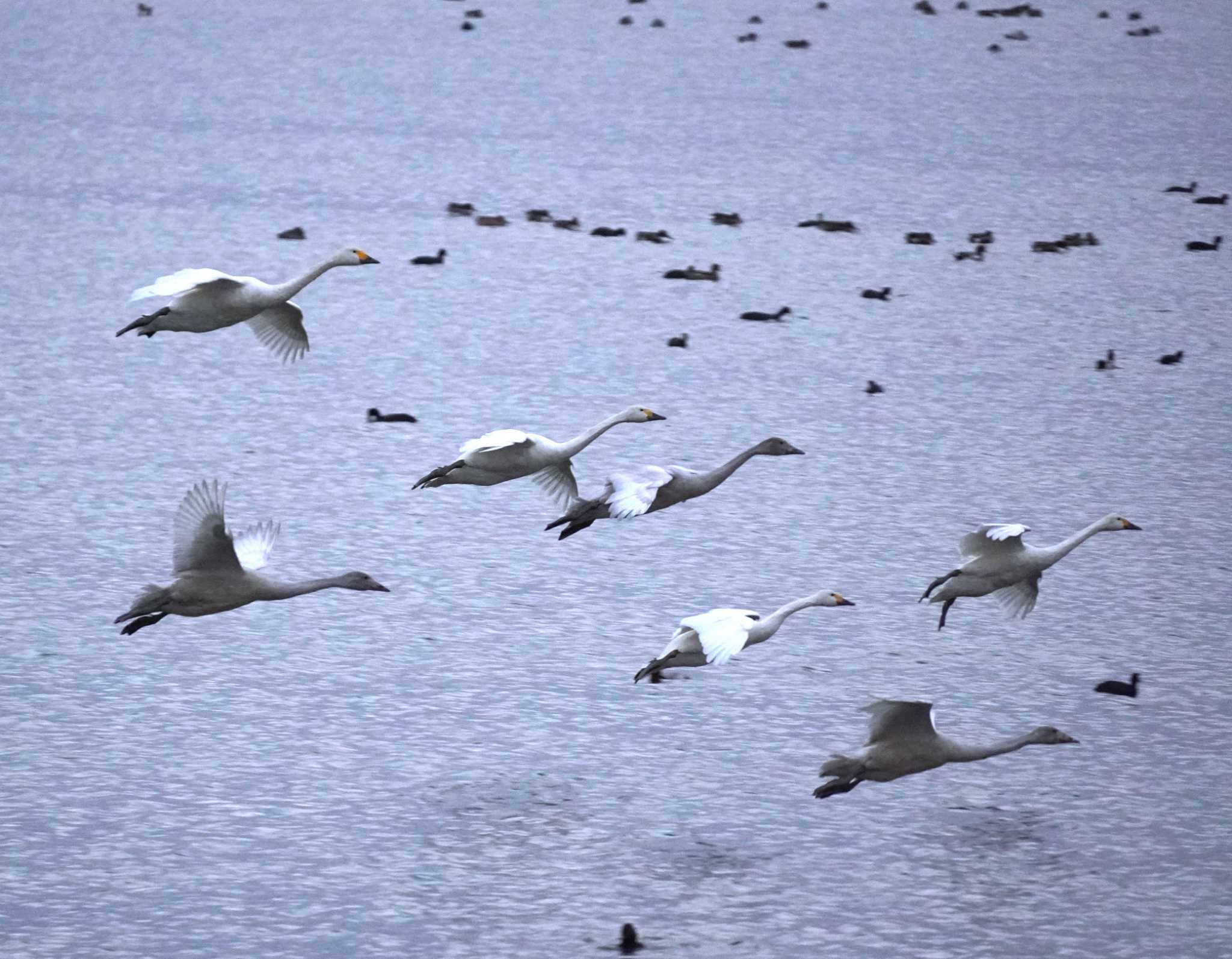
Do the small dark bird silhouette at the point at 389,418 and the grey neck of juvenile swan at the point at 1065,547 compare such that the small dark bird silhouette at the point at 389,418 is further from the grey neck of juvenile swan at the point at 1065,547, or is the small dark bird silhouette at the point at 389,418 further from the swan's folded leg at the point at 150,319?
the grey neck of juvenile swan at the point at 1065,547

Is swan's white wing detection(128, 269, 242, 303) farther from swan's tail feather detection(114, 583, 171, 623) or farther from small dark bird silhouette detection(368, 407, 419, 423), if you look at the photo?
small dark bird silhouette detection(368, 407, 419, 423)

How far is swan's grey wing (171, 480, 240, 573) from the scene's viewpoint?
8352 mm

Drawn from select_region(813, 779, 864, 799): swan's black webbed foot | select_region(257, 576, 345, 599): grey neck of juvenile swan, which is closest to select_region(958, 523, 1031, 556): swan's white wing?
select_region(813, 779, 864, 799): swan's black webbed foot

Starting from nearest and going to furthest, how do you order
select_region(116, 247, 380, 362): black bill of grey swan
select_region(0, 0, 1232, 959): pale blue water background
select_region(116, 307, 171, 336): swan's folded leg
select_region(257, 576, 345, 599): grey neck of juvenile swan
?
select_region(0, 0, 1232, 959): pale blue water background
select_region(257, 576, 345, 599): grey neck of juvenile swan
select_region(116, 247, 380, 362): black bill of grey swan
select_region(116, 307, 171, 336): swan's folded leg

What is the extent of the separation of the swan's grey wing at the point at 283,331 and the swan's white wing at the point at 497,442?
6.35ft

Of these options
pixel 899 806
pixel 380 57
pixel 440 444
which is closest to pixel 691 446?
pixel 440 444

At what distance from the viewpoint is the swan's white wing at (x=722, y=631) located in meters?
7.88

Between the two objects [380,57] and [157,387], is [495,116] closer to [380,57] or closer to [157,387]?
[380,57]

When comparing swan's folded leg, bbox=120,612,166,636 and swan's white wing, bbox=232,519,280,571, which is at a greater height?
swan's white wing, bbox=232,519,280,571

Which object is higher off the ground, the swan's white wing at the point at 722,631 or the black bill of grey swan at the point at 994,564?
the swan's white wing at the point at 722,631

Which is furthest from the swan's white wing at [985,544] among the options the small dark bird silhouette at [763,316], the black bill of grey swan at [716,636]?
the small dark bird silhouette at [763,316]

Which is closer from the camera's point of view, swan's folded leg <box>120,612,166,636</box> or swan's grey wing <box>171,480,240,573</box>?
swan's grey wing <box>171,480,240,573</box>

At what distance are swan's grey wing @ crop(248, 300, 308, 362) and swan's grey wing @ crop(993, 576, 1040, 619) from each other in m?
4.06

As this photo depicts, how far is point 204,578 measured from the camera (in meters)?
8.59
